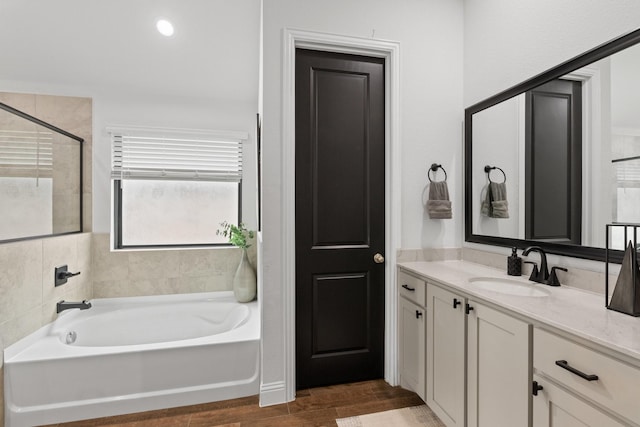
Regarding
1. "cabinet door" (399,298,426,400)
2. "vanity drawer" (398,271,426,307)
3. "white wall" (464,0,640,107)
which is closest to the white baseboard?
"cabinet door" (399,298,426,400)

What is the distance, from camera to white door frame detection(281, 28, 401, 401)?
1.99 meters

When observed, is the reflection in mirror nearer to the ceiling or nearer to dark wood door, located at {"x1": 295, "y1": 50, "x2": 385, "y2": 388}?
the ceiling

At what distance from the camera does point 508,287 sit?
1.67 m

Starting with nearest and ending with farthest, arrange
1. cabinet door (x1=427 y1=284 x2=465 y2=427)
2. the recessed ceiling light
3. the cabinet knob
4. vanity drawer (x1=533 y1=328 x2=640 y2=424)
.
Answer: vanity drawer (x1=533 y1=328 x2=640 y2=424), the cabinet knob, cabinet door (x1=427 y1=284 x2=465 y2=427), the recessed ceiling light

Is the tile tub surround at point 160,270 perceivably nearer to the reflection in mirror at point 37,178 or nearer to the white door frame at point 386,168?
the reflection in mirror at point 37,178

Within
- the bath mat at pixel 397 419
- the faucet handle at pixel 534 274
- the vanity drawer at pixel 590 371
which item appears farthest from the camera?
the bath mat at pixel 397 419

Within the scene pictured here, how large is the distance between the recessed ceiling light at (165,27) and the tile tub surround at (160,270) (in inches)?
74.2

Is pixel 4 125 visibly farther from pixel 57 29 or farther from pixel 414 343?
pixel 414 343

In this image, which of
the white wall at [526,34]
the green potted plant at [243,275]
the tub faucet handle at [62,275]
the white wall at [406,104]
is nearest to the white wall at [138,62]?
the green potted plant at [243,275]

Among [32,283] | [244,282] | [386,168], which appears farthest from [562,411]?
[32,283]

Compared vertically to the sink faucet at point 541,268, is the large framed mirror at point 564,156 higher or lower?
higher

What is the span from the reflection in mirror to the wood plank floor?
136 cm

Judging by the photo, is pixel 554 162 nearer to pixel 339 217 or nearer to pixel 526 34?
pixel 526 34

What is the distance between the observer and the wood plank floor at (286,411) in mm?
1781
